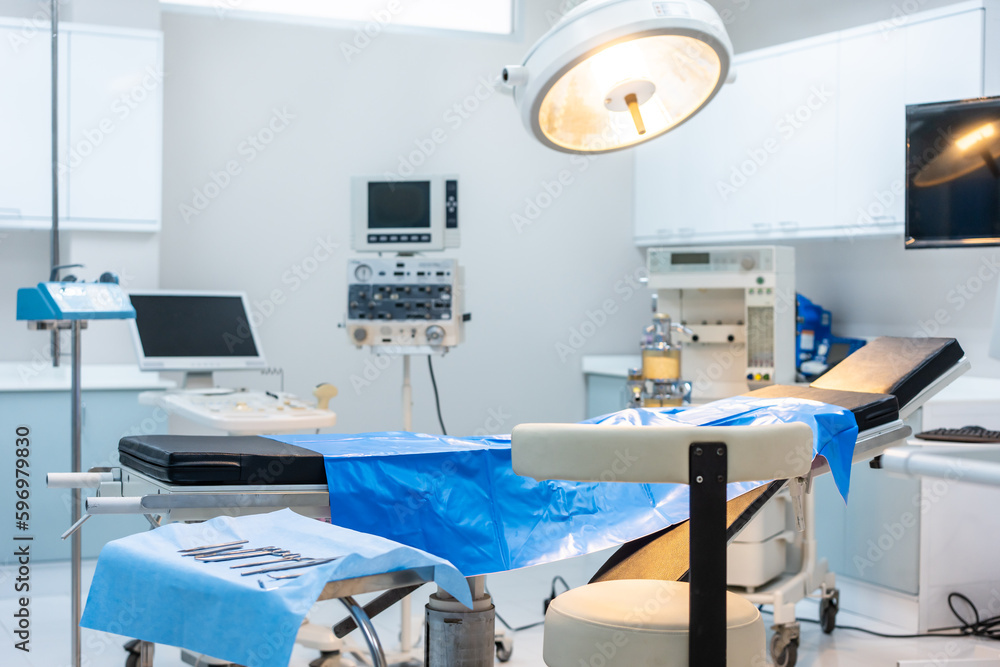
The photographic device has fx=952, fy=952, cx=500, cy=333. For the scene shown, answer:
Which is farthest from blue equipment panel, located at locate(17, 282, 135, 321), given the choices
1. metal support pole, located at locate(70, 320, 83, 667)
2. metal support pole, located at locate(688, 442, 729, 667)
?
metal support pole, located at locate(688, 442, 729, 667)

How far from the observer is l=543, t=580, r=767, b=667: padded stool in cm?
150

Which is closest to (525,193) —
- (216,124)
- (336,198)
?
(336,198)

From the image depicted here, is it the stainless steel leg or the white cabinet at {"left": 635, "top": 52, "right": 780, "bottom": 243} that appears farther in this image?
the white cabinet at {"left": 635, "top": 52, "right": 780, "bottom": 243}

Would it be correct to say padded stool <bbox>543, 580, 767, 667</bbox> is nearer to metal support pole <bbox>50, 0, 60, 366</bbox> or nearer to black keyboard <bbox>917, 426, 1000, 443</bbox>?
black keyboard <bbox>917, 426, 1000, 443</bbox>

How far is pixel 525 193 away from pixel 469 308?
2.26ft

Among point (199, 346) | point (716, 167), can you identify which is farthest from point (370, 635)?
point (716, 167)

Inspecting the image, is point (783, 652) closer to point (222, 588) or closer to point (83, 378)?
point (222, 588)

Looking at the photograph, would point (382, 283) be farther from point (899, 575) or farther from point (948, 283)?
point (948, 283)

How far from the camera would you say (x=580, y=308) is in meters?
5.17

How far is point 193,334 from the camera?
3.49m

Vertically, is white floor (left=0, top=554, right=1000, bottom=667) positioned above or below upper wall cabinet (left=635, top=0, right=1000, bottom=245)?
below

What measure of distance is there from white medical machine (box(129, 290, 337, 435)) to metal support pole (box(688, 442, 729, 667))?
187cm

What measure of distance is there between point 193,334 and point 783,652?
7.57 ft

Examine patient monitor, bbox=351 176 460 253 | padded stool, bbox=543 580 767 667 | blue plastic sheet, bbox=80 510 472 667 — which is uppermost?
patient monitor, bbox=351 176 460 253
